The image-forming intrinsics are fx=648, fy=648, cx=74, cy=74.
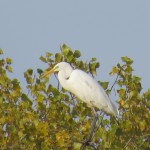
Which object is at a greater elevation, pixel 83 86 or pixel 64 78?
pixel 64 78

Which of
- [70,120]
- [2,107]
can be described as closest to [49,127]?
[70,120]

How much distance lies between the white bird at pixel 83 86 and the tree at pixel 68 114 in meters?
0.12

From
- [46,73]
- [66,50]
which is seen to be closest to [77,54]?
[66,50]

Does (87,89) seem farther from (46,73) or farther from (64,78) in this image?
(46,73)

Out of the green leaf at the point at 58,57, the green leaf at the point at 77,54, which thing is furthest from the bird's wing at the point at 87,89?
the green leaf at the point at 77,54

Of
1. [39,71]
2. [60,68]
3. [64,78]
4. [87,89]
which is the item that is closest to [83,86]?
[87,89]

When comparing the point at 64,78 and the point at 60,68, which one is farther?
the point at 64,78

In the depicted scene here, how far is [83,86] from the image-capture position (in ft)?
34.7

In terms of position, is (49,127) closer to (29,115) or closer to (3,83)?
(29,115)

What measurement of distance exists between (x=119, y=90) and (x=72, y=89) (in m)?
1.04

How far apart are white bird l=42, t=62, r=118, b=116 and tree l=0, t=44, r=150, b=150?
12cm

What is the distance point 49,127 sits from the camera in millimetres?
9344

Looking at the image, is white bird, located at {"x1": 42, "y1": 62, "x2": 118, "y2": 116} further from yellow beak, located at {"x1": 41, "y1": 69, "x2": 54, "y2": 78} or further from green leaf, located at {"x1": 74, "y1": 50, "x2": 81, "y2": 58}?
green leaf, located at {"x1": 74, "y1": 50, "x2": 81, "y2": 58}

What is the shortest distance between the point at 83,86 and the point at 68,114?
901mm
